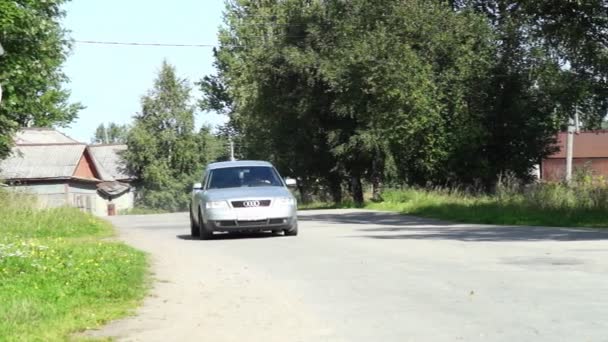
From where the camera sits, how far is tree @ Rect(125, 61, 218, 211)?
84.4 m

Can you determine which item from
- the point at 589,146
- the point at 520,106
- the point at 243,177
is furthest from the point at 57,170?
the point at 243,177

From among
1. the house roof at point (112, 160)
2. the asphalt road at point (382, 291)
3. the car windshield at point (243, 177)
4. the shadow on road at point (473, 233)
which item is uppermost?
the car windshield at point (243, 177)

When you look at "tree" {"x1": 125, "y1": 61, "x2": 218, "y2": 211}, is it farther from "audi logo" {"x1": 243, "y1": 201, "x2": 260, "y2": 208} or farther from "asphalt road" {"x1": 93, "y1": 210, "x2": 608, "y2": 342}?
"asphalt road" {"x1": 93, "y1": 210, "x2": 608, "y2": 342}

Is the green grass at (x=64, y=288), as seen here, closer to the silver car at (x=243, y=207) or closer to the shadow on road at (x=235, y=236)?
the silver car at (x=243, y=207)

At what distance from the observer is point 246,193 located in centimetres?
1973

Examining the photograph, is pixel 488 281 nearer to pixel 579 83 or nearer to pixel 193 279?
pixel 193 279

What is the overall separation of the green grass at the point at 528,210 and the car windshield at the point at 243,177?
6.45 metres

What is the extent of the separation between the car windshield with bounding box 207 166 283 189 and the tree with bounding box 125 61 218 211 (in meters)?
63.5

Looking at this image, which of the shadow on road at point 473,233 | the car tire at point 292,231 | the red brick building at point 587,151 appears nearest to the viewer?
the shadow on road at point 473,233

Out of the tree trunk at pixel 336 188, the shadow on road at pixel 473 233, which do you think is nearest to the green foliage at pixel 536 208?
the shadow on road at pixel 473 233

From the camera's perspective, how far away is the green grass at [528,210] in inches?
901

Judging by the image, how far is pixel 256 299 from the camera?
32.8 feet

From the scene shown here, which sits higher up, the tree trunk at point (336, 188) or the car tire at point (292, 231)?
the car tire at point (292, 231)

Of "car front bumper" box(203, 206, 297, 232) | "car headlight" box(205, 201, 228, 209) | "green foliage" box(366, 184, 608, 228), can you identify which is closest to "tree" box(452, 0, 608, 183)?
"green foliage" box(366, 184, 608, 228)
